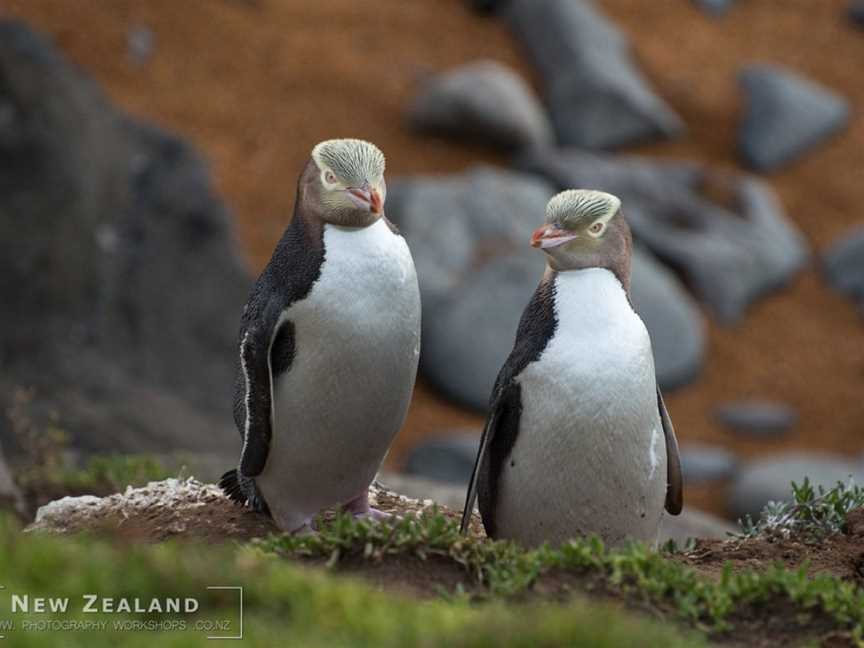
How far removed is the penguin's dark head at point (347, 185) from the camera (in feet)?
20.0

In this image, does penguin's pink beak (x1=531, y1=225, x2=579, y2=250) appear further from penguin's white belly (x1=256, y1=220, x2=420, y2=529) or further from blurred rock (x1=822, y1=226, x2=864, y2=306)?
blurred rock (x1=822, y1=226, x2=864, y2=306)

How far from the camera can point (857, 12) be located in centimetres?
2444

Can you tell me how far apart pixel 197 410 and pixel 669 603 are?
799cm

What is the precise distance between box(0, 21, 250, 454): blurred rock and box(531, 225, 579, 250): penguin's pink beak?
6227 mm

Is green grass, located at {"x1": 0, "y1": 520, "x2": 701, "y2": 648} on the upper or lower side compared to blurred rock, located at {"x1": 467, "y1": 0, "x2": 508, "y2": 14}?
lower

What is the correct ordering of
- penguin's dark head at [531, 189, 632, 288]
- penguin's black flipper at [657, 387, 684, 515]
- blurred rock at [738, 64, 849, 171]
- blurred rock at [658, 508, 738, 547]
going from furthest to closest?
1. blurred rock at [738, 64, 849, 171]
2. blurred rock at [658, 508, 738, 547]
3. penguin's black flipper at [657, 387, 684, 515]
4. penguin's dark head at [531, 189, 632, 288]

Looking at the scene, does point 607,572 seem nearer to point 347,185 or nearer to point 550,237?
point 550,237

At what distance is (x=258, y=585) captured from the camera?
4309mm

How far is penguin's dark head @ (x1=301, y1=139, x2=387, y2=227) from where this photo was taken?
6109 millimetres

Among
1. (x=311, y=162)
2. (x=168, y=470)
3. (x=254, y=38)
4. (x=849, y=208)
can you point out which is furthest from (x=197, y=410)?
(x=849, y=208)

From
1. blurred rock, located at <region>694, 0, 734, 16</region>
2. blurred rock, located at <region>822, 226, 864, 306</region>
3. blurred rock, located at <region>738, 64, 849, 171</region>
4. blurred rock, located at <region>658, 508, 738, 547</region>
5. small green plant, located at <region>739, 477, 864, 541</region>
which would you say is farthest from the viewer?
blurred rock, located at <region>694, 0, 734, 16</region>

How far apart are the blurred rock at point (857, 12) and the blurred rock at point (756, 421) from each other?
30.8 feet

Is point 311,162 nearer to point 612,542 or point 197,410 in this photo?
point 612,542

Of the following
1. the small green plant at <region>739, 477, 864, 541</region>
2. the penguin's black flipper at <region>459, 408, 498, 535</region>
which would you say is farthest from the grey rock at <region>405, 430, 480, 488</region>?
the penguin's black flipper at <region>459, 408, 498, 535</region>
